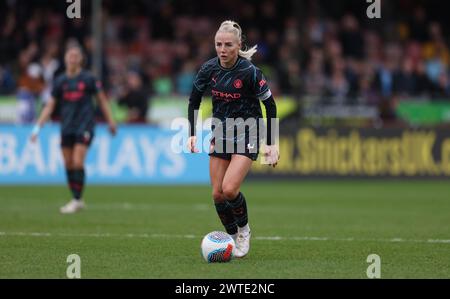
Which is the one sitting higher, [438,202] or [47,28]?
[47,28]

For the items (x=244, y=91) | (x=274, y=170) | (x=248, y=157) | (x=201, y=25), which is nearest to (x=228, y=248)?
(x=248, y=157)

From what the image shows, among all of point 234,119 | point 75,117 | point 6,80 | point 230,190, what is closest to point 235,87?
point 234,119

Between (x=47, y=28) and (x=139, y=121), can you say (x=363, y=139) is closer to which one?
(x=139, y=121)

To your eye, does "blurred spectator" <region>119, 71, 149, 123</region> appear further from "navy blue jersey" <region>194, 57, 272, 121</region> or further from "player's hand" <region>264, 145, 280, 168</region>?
"player's hand" <region>264, 145, 280, 168</region>

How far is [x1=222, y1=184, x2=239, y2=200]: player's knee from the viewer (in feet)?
33.0

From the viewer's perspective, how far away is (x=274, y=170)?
23.1 m

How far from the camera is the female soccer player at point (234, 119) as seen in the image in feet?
33.4

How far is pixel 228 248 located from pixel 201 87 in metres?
1.65

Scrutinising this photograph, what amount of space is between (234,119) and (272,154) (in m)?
0.57

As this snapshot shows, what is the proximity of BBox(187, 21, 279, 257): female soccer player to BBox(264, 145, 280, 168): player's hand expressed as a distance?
0.01 metres

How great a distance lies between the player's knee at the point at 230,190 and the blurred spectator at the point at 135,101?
1373cm

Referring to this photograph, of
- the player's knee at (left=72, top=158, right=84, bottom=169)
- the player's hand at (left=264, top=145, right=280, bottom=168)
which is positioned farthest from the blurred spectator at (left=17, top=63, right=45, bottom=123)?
the player's hand at (left=264, top=145, right=280, bottom=168)

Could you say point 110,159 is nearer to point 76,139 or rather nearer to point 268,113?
point 76,139

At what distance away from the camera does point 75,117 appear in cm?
1579
